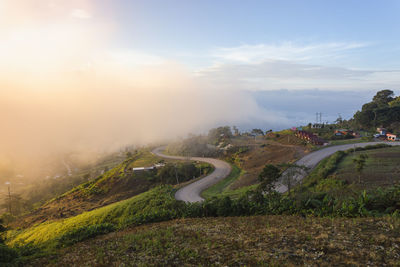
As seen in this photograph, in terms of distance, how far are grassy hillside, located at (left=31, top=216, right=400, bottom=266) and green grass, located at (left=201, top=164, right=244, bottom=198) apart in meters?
18.3

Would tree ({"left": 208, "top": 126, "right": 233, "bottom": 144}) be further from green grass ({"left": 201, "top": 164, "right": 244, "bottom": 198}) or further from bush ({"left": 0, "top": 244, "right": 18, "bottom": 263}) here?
bush ({"left": 0, "top": 244, "right": 18, "bottom": 263})

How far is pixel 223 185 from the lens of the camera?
1464 inches

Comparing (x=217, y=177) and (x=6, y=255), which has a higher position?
(x=6, y=255)

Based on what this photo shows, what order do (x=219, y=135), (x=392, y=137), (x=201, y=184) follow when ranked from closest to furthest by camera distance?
(x=201, y=184), (x=392, y=137), (x=219, y=135)

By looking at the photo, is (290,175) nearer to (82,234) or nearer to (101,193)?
(82,234)

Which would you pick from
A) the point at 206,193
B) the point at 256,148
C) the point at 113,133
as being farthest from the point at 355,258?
the point at 113,133

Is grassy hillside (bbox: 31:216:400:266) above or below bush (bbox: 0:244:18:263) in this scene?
above

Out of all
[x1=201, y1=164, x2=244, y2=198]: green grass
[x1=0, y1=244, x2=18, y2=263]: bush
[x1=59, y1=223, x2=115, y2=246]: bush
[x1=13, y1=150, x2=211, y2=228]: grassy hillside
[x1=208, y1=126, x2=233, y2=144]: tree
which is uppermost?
[x1=208, y1=126, x2=233, y2=144]: tree

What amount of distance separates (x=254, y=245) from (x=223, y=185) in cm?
2785

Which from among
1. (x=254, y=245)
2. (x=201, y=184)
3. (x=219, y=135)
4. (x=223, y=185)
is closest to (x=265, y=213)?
(x=254, y=245)

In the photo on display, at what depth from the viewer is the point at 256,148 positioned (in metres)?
54.4

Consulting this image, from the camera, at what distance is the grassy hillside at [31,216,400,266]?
26.2ft

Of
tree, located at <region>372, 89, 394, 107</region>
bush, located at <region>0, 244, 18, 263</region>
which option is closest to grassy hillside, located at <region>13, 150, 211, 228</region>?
bush, located at <region>0, 244, 18, 263</region>

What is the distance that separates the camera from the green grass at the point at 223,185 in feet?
106
